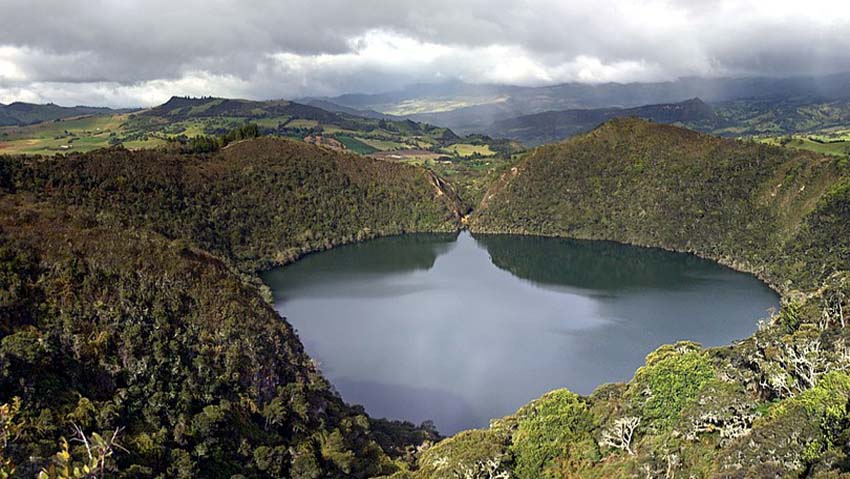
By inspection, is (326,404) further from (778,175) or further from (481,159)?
(481,159)

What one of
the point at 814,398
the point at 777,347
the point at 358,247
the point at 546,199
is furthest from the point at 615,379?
the point at 546,199

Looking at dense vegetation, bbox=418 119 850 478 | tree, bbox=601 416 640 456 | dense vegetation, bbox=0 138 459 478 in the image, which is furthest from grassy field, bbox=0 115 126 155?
tree, bbox=601 416 640 456

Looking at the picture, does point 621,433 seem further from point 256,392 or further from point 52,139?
point 52,139

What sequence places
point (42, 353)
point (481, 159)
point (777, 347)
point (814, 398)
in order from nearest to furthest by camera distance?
1. point (814, 398)
2. point (42, 353)
3. point (777, 347)
4. point (481, 159)

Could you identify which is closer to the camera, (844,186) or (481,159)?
(844,186)

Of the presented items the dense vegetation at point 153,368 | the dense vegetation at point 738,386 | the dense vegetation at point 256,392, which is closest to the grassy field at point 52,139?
the dense vegetation at point 256,392

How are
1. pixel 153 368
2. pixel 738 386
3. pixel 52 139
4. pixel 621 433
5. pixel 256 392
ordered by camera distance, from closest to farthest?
pixel 738 386 → pixel 621 433 → pixel 153 368 → pixel 256 392 → pixel 52 139

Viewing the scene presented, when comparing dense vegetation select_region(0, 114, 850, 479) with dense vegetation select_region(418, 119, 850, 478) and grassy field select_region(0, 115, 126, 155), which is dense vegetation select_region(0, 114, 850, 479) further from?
grassy field select_region(0, 115, 126, 155)

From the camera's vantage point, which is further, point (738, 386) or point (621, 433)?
point (621, 433)

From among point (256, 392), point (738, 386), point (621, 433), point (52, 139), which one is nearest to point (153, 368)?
point (256, 392)
